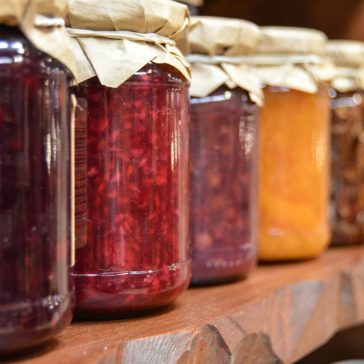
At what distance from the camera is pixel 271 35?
120 cm

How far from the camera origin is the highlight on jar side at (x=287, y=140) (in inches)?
47.7

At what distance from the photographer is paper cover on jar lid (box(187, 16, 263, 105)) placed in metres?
1.01

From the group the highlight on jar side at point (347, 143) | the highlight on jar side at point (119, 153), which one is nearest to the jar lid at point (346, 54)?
the highlight on jar side at point (347, 143)

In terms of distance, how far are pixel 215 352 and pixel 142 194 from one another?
0.56 ft

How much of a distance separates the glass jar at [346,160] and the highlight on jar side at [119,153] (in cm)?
68

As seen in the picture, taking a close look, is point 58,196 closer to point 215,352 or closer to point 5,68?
point 5,68

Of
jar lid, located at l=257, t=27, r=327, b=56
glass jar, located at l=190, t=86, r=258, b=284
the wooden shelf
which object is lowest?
the wooden shelf

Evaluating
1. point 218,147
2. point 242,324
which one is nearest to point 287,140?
point 218,147

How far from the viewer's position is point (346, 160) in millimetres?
1448

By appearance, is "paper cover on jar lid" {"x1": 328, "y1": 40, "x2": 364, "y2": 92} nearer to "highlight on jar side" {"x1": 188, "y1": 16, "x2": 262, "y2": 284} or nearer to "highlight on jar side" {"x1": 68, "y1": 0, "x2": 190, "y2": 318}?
"highlight on jar side" {"x1": 188, "y1": 16, "x2": 262, "y2": 284}

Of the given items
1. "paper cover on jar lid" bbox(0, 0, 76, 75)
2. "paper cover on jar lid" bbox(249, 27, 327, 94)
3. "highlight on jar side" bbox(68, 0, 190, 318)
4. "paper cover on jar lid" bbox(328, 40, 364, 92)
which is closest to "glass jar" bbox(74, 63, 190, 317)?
"highlight on jar side" bbox(68, 0, 190, 318)

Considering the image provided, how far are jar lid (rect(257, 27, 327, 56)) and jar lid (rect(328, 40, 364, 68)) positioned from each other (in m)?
0.18

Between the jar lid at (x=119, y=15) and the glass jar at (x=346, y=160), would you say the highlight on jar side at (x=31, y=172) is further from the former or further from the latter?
the glass jar at (x=346, y=160)

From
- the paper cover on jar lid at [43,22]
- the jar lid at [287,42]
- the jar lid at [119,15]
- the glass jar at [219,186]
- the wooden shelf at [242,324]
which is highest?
the jar lid at [287,42]
